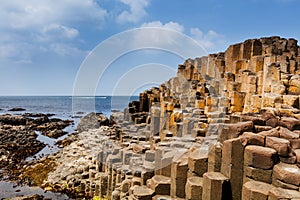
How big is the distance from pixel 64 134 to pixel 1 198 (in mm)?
20058

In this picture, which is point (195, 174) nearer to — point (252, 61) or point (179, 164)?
point (179, 164)

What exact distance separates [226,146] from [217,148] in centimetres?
28

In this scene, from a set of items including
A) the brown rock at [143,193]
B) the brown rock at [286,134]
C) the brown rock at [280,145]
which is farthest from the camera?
the brown rock at [143,193]

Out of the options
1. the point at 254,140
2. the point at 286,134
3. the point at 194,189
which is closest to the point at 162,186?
the point at 194,189

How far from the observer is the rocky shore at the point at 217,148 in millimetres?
4855

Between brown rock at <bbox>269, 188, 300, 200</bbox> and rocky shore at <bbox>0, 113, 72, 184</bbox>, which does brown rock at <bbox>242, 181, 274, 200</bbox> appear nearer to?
brown rock at <bbox>269, 188, 300, 200</bbox>

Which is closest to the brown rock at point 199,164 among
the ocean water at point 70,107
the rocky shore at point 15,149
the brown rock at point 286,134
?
the brown rock at point 286,134

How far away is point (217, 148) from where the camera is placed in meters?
5.60

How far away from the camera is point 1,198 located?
12211 mm

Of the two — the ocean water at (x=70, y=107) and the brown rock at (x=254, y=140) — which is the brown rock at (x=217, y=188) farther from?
the ocean water at (x=70, y=107)

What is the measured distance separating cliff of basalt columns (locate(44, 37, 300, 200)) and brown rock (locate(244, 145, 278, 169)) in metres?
0.02

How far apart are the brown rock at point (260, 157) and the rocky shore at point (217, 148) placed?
17 mm

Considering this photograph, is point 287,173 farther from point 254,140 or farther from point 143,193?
point 143,193

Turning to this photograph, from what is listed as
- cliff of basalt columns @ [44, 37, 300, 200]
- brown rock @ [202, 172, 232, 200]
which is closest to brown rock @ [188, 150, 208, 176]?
cliff of basalt columns @ [44, 37, 300, 200]
